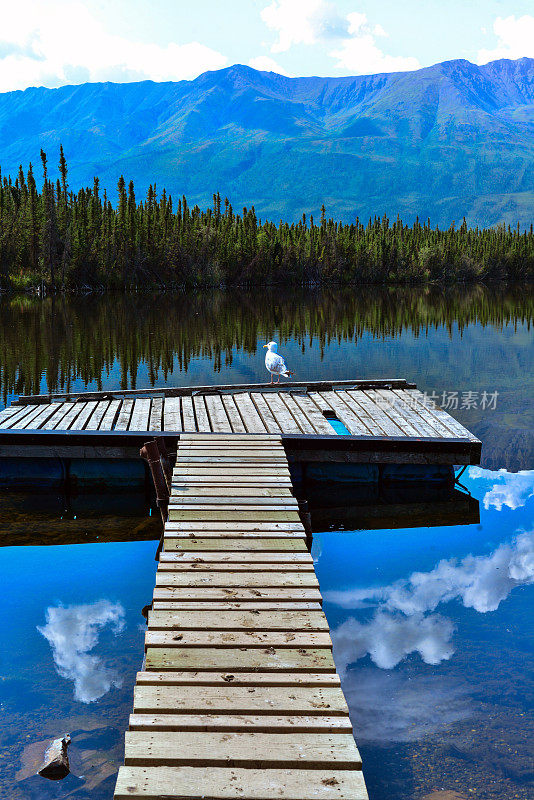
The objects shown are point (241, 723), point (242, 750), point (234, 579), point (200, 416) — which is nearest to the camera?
point (242, 750)

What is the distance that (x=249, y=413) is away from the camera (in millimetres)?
15609

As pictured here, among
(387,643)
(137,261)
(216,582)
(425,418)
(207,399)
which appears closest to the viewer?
(216,582)

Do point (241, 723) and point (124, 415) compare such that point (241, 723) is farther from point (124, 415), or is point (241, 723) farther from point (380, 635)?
point (124, 415)

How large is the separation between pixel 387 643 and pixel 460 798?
100 inches

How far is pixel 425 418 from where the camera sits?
1540 centimetres

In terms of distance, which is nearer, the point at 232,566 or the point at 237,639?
the point at 237,639

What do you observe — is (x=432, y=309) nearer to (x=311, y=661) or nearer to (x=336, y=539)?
(x=336, y=539)

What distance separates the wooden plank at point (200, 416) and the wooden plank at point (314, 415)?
2.09 metres

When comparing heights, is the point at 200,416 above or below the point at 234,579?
below

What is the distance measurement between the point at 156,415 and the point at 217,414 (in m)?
1.27

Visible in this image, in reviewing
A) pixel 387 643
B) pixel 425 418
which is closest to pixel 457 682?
pixel 387 643

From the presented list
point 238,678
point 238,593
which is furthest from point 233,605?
point 238,678

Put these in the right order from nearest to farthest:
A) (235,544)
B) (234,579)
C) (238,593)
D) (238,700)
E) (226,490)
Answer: (238,700)
(238,593)
(234,579)
(235,544)
(226,490)

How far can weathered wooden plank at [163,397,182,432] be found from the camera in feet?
47.6
